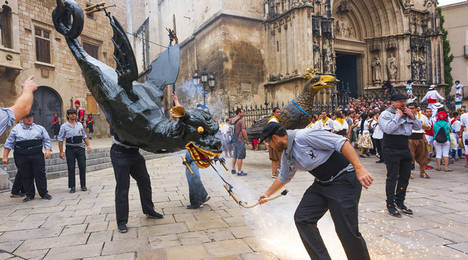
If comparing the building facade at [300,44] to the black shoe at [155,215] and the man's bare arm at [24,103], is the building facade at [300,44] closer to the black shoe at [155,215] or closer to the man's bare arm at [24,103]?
the black shoe at [155,215]

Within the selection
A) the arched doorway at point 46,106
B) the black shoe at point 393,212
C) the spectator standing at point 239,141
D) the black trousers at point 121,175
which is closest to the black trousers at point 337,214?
the black shoe at point 393,212

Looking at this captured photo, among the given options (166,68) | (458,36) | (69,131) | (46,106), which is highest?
(458,36)

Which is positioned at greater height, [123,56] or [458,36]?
[458,36]

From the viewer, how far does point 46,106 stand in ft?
62.3

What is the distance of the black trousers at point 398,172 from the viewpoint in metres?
4.52

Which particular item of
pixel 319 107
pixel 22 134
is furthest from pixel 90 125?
pixel 319 107

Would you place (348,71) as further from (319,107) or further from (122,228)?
(122,228)

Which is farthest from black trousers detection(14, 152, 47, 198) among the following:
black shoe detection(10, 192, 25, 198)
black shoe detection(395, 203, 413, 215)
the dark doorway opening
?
the dark doorway opening

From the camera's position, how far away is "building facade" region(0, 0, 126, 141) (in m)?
16.2

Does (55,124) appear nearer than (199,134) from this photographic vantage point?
No

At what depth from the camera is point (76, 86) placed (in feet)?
69.2

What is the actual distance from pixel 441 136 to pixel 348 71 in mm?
15390

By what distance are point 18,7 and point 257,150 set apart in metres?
17.0

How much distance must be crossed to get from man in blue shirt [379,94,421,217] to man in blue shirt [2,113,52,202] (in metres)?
→ 6.54
